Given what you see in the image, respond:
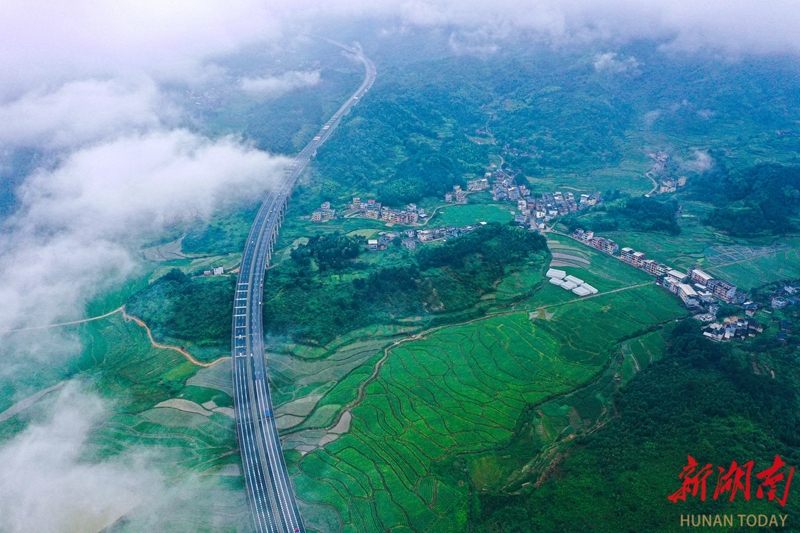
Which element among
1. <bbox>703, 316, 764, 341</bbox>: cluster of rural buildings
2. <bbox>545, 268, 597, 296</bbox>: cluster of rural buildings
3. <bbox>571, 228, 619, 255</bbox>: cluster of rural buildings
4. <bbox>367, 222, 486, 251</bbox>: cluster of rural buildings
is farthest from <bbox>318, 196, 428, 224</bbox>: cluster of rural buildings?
<bbox>703, 316, 764, 341</bbox>: cluster of rural buildings

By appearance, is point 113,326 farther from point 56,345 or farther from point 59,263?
point 59,263

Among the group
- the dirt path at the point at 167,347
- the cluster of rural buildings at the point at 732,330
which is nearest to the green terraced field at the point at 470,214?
A: the cluster of rural buildings at the point at 732,330

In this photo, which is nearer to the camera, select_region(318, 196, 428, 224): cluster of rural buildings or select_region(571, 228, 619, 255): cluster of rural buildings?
select_region(571, 228, 619, 255): cluster of rural buildings

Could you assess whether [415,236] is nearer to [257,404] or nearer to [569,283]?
[569,283]

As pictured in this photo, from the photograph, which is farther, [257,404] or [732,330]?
[732,330]

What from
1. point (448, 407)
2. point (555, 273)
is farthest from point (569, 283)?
point (448, 407)

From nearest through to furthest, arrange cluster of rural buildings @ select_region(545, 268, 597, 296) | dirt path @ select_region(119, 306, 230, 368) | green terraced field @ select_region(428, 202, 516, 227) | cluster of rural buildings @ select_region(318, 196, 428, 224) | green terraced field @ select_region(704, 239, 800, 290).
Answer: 1. dirt path @ select_region(119, 306, 230, 368)
2. cluster of rural buildings @ select_region(545, 268, 597, 296)
3. green terraced field @ select_region(704, 239, 800, 290)
4. green terraced field @ select_region(428, 202, 516, 227)
5. cluster of rural buildings @ select_region(318, 196, 428, 224)

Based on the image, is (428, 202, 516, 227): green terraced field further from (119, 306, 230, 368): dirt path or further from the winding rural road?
(119, 306, 230, 368): dirt path
